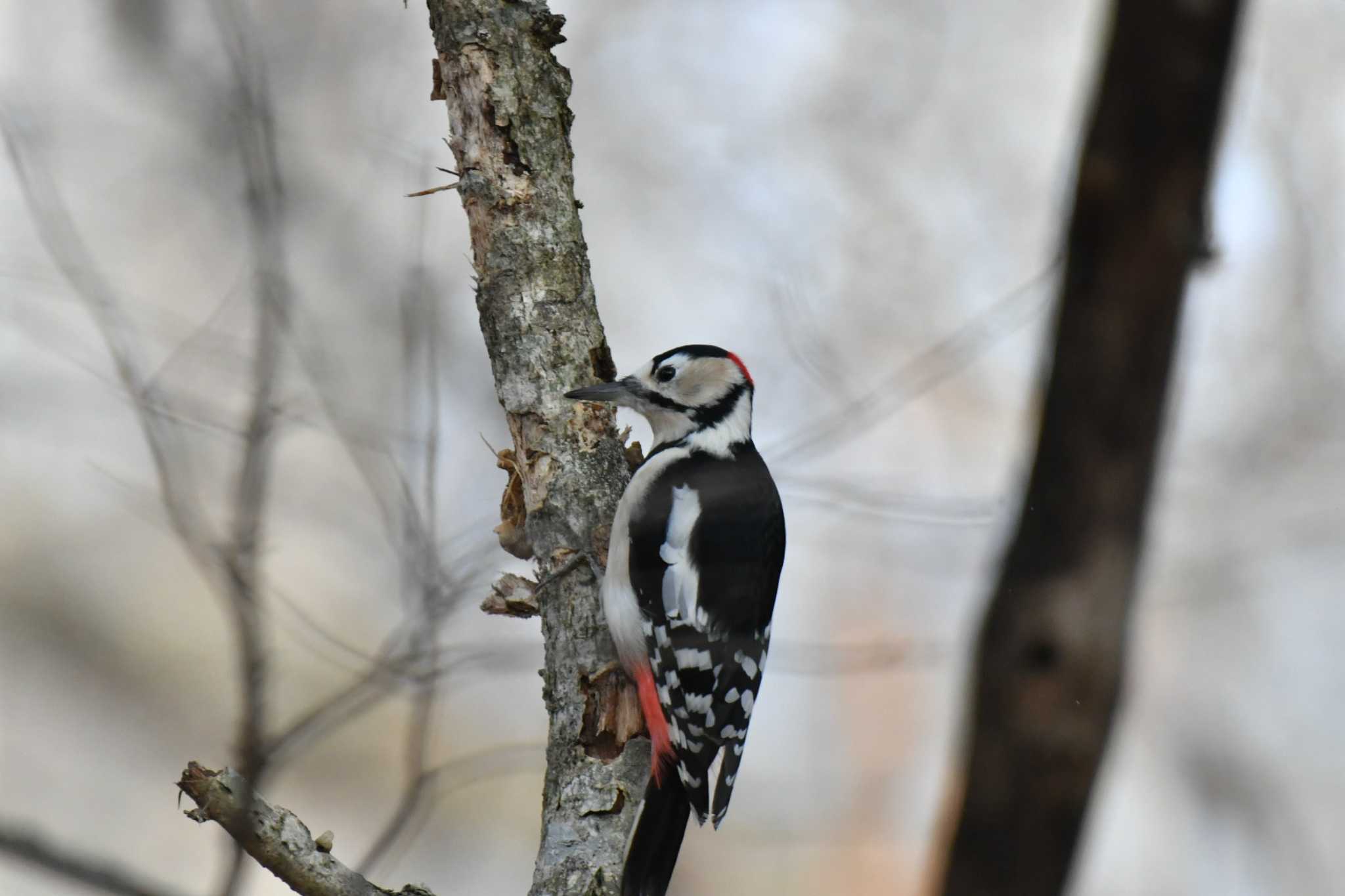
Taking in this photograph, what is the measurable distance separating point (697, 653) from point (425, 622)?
0.94 metres

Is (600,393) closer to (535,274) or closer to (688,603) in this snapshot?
(535,274)

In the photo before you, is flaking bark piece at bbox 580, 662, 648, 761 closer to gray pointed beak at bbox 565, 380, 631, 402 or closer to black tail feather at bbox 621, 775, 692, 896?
black tail feather at bbox 621, 775, 692, 896

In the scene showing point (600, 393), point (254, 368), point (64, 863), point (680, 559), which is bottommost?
point (64, 863)

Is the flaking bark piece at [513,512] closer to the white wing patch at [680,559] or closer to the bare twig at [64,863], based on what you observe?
the white wing patch at [680,559]

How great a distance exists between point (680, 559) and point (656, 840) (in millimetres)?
818

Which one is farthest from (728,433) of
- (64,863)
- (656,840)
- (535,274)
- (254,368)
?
(64,863)

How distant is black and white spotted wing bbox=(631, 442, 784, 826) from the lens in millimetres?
3221

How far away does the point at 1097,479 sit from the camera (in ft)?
3.57

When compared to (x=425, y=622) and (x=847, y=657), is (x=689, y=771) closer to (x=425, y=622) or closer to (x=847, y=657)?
(x=425, y=622)

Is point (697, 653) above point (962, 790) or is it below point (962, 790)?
above

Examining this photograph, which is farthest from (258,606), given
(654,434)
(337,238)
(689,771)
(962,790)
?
(337,238)

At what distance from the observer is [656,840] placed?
2.84m

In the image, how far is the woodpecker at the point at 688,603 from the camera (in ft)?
9.86

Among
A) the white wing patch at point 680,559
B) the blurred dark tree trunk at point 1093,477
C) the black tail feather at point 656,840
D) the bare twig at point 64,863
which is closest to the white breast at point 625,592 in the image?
the white wing patch at point 680,559
